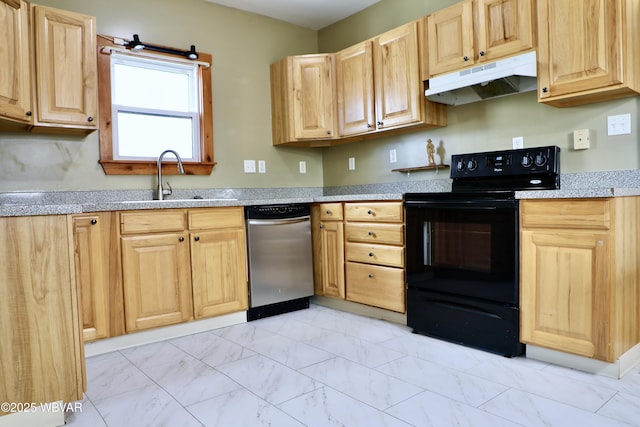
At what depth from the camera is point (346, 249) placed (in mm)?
3303

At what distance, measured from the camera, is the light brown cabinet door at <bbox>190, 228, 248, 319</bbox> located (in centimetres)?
295

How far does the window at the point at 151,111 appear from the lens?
3.10 meters

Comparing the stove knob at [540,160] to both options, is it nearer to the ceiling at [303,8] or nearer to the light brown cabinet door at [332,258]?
the light brown cabinet door at [332,258]

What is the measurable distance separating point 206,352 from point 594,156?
2.48 m

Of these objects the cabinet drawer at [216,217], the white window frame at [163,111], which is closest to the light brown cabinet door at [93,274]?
the cabinet drawer at [216,217]

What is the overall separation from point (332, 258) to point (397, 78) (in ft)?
4.67

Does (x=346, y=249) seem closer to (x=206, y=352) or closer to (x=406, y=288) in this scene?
(x=406, y=288)

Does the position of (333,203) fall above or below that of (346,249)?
above

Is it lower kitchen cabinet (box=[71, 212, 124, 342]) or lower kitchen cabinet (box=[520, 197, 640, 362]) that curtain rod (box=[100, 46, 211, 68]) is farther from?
lower kitchen cabinet (box=[520, 197, 640, 362])

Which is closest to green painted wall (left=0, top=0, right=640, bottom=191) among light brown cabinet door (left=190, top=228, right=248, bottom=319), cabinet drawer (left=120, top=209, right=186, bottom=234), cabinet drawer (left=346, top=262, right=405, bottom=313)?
cabinet drawer (left=120, top=209, right=186, bottom=234)

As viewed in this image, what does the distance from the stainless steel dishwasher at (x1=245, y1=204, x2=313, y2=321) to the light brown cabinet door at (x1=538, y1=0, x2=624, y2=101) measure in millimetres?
1865

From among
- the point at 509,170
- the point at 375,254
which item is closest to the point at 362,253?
the point at 375,254

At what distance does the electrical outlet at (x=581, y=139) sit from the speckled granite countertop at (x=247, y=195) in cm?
16

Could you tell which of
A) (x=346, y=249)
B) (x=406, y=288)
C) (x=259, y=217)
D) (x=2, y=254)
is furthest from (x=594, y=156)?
(x=2, y=254)
